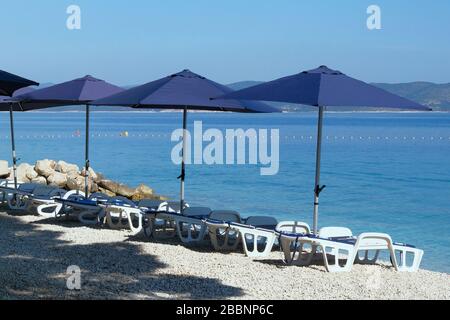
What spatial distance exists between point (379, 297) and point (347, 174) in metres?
22.2

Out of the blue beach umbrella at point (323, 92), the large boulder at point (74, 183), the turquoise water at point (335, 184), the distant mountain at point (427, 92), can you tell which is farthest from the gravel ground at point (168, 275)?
the distant mountain at point (427, 92)

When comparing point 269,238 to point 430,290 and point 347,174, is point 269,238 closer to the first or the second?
point 430,290

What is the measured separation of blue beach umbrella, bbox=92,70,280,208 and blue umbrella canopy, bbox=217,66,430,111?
0.75 meters

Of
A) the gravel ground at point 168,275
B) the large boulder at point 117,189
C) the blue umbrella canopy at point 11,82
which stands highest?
the blue umbrella canopy at point 11,82

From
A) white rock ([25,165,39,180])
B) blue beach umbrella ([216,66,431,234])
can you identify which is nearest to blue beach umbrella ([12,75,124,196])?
blue beach umbrella ([216,66,431,234])

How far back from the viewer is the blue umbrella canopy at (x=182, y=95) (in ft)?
28.3

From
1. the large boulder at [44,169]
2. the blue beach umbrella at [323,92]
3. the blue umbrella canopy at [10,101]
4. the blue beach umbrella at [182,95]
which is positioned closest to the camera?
the blue beach umbrella at [323,92]

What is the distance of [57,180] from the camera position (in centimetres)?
1811

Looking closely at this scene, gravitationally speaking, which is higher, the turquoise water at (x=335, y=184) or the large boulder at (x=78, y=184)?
the large boulder at (x=78, y=184)

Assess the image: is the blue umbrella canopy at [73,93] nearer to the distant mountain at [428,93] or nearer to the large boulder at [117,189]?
the large boulder at [117,189]

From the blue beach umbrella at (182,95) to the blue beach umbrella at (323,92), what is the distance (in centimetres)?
71

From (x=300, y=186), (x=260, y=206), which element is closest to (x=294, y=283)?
(x=260, y=206)

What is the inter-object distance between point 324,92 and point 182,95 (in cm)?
204
